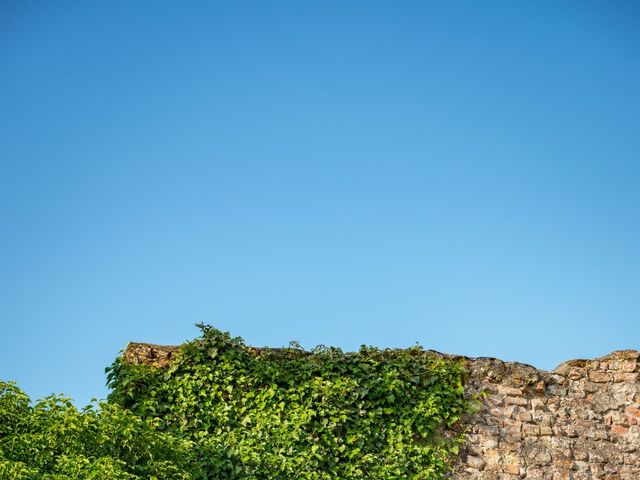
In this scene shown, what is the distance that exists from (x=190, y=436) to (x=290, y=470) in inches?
47.8

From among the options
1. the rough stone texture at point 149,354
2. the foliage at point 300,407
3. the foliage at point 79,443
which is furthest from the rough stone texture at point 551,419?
the foliage at point 79,443

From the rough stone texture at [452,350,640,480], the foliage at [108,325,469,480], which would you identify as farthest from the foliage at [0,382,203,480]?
the rough stone texture at [452,350,640,480]

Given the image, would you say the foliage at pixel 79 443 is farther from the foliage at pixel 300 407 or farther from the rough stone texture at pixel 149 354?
the rough stone texture at pixel 149 354

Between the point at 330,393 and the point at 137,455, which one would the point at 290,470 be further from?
the point at 137,455

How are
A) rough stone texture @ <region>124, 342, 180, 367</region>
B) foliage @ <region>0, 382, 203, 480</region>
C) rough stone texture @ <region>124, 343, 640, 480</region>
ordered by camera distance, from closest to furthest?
1. foliage @ <region>0, 382, 203, 480</region>
2. rough stone texture @ <region>124, 342, 180, 367</region>
3. rough stone texture @ <region>124, 343, 640, 480</region>

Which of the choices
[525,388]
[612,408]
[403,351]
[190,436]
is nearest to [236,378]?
[190,436]

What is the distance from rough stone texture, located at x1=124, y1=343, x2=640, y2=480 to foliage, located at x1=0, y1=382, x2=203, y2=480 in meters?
2.09

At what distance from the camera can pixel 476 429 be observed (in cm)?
1081

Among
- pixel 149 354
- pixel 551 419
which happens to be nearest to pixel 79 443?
pixel 149 354

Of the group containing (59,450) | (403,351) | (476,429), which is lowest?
(59,450)

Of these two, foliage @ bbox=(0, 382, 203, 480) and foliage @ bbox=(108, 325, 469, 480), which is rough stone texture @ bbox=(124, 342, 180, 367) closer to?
foliage @ bbox=(108, 325, 469, 480)

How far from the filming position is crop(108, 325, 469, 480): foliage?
998cm

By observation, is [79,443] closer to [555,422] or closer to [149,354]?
[149,354]

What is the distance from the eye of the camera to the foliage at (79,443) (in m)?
7.54
